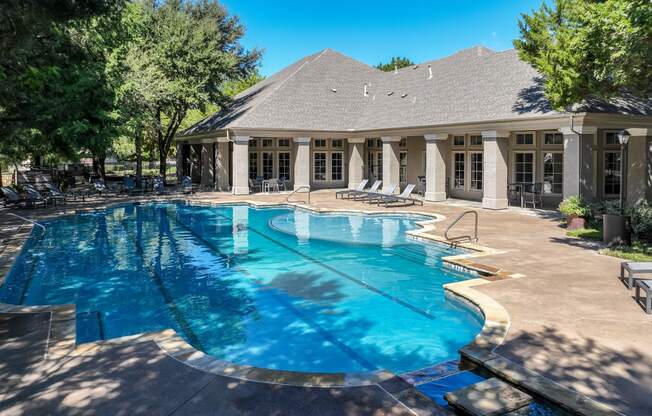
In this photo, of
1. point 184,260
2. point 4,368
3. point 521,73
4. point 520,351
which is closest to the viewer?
point 4,368

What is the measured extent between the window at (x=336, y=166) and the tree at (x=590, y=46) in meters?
17.1

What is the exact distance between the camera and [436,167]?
81.8ft

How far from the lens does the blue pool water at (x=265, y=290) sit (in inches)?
332

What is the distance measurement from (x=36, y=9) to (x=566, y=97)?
45.0ft

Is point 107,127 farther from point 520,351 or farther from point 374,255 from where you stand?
point 520,351

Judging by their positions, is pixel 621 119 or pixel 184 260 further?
pixel 621 119

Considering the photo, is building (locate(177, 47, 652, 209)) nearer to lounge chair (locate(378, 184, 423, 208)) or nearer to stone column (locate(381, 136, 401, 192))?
stone column (locate(381, 136, 401, 192))

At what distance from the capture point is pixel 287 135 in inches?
1172

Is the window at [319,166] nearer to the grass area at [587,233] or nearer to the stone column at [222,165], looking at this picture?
the stone column at [222,165]

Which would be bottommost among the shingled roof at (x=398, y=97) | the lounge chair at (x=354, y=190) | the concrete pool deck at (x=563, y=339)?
the concrete pool deck at (x=563, y=339)

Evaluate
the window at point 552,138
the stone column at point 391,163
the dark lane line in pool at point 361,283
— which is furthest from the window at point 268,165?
the window at point 552,138

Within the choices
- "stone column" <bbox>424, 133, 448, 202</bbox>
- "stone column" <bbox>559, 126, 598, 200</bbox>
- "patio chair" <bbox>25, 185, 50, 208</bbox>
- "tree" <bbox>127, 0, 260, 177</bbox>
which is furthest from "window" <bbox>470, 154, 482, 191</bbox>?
"patio chair" <bbox>25, 185, 50, 208</bbox>

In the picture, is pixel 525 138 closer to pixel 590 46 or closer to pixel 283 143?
pixel 590 46

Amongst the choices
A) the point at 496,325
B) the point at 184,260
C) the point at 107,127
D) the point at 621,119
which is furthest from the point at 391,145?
the point at 496,325
